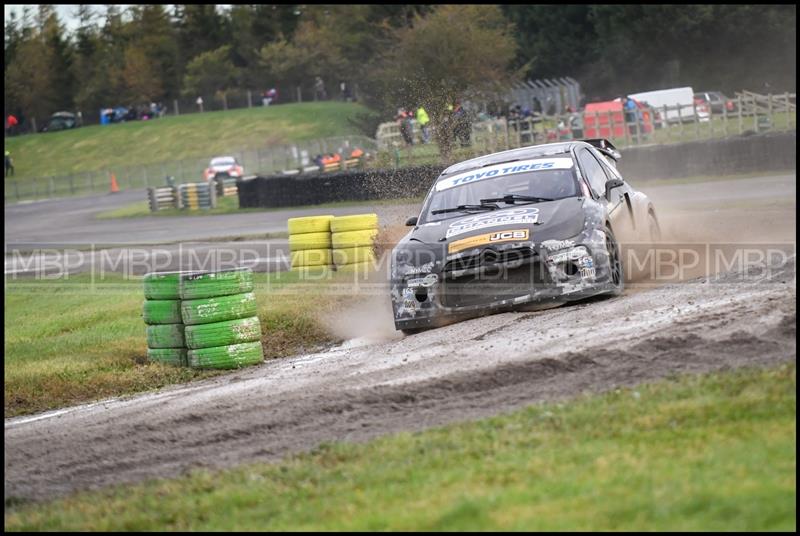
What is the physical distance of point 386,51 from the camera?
5553 cm

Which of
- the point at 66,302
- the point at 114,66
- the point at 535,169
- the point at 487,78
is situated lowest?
the point at 66,302

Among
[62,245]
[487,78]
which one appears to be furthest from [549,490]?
[487,78]

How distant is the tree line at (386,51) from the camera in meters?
43.7

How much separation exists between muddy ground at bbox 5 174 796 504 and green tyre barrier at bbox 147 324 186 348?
1110 mm

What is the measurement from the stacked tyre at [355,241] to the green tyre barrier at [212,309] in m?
5.52

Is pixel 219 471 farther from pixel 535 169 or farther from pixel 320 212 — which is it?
pixel 320 212

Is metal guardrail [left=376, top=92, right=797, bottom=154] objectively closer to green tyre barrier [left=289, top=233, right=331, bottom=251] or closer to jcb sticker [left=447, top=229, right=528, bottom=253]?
green tyre barrier [left=289, top=233, right=331, bottom=251]

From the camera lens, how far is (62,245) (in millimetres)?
30984

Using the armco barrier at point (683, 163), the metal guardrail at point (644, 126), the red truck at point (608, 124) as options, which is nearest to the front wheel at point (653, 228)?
the armco barrier at point (683, 163)

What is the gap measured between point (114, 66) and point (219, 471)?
323 feet

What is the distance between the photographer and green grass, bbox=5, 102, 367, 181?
8162cm

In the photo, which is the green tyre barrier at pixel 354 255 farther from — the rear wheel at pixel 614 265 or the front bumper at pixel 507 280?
the rear wheel at pixel 614 265

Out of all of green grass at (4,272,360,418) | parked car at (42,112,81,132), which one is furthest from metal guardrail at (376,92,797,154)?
parked car at (42,112,81,132)

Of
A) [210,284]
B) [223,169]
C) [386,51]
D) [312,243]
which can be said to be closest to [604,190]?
[210,284]
